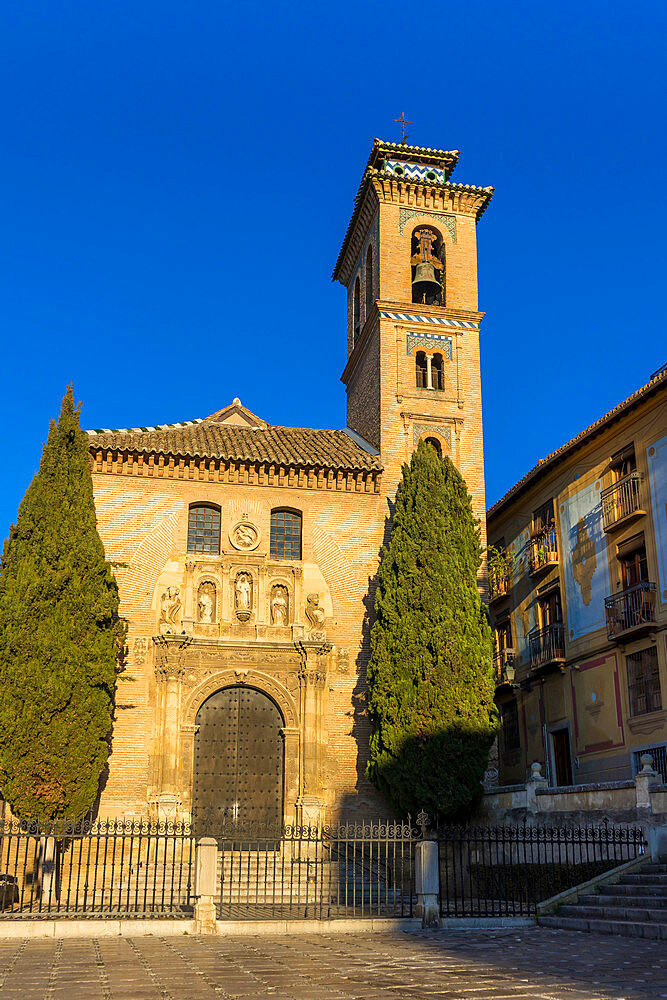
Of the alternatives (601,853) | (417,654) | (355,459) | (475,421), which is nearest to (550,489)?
(475,421)

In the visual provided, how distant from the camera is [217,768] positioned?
21.0 meters

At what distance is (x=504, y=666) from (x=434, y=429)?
890cm

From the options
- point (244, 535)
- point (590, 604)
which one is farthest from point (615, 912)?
point (590, 604)

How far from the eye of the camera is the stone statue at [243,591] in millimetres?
21984

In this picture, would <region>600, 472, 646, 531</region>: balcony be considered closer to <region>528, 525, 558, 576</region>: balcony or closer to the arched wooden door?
<region>528, 525, 558, 576</region>: balcony

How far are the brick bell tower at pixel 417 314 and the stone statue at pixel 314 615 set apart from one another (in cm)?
332

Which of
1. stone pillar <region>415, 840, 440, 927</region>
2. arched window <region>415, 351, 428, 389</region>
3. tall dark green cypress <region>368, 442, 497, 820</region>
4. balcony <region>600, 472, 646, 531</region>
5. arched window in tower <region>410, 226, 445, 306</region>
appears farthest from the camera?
arched window in tower <region>410, 226, 445, 306</region>

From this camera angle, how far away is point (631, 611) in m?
22.4

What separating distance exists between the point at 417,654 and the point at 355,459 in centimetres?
562

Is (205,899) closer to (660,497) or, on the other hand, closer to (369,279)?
(660,497)

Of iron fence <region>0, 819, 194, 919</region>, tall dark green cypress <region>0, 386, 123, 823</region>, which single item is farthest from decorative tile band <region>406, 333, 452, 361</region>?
iron fence <region>0, 819, 194, 919</region>

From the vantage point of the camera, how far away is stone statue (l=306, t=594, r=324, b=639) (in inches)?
872

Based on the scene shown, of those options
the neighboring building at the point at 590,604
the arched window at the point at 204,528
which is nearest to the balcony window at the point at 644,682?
the neighboring building at the point at 590,604

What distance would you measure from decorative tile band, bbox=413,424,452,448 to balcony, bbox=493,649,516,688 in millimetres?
8044
